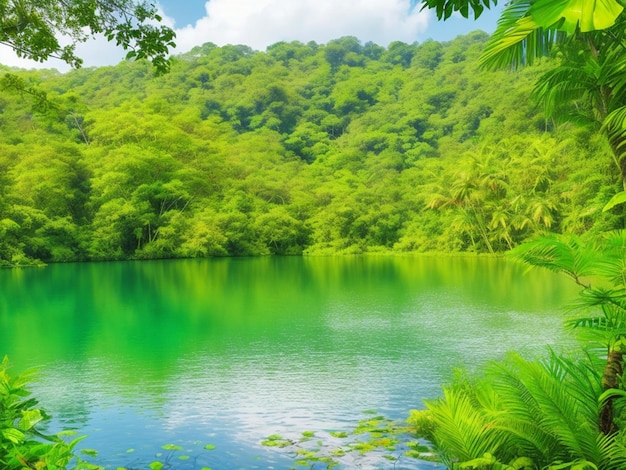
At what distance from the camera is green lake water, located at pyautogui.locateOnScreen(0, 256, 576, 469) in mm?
5086

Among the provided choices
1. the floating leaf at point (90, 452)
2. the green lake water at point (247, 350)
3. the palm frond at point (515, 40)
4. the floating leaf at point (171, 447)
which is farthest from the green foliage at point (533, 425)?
the floating leaf at point (90, 452)

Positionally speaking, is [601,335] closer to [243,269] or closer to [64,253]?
[243,269]

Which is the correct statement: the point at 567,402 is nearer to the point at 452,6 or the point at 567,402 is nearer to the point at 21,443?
the point at 452,6

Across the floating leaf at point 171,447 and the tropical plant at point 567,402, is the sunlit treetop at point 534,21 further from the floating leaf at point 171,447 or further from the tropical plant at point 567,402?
the floating leaf at point 171,447

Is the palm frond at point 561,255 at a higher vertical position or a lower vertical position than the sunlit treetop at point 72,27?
lower

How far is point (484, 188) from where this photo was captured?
2892 centimetres

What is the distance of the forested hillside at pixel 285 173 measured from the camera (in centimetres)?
2759

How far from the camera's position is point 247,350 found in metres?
8.31

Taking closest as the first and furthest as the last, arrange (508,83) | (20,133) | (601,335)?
(601,335)
(20,133)
(508,83)

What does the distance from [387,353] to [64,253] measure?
950 inches

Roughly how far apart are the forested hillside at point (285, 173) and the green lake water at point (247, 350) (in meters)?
7.17

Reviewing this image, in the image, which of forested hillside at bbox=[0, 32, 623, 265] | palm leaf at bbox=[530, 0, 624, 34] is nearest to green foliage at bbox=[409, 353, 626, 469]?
palm leaf at bbox=[530, 0, 624, 34]

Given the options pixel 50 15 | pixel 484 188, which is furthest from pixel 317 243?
pixel 50 15

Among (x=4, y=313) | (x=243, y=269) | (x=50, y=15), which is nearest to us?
(x=50, y=15)
